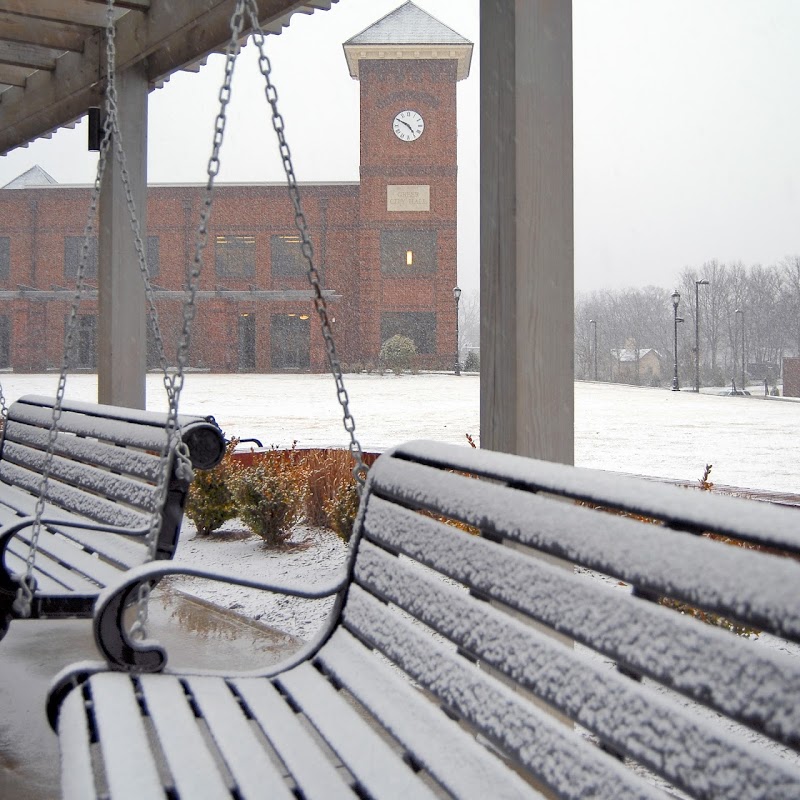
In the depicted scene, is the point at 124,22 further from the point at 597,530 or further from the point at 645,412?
the point at 645,412

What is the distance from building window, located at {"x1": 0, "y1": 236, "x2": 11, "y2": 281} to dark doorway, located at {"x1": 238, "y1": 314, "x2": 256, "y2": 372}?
11513 millimetres

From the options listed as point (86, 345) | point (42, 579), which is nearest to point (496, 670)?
point (42, 579)

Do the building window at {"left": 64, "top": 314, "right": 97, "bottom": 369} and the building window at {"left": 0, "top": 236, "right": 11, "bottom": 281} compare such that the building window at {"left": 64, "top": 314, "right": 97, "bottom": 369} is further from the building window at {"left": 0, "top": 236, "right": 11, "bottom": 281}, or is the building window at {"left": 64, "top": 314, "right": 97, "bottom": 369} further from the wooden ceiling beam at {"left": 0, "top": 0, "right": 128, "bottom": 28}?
the wooden ceiling beam at {"left": 0, "top": 0, "right": 128, "bottom": 28}

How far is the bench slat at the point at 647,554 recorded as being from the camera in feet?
3.09

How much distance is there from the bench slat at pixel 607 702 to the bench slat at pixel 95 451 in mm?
1680

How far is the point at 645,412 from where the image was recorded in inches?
770

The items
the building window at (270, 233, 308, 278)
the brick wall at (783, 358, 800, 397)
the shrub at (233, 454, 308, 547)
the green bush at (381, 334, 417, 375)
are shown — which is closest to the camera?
the shrub at (233, 454, 308, 547)

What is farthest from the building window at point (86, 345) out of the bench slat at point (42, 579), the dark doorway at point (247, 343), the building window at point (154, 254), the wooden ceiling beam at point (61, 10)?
the bench slat at point (42, 579)

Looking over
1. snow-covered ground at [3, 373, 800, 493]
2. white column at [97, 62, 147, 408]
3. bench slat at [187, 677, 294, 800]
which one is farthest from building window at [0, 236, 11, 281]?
bench slat at [187, 677, 294, 800]

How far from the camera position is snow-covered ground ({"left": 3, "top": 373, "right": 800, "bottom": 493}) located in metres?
10.5

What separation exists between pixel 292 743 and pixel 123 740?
0.34 m

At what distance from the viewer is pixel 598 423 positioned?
52.7 feet

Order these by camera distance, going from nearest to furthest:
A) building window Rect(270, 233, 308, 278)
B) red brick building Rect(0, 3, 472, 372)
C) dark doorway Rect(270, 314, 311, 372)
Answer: red brick building Rect(0, 3, 472, 372) → dark doorway Rect(270, 314, 311, 372) → building window Rect(270, 233, 308, 278)

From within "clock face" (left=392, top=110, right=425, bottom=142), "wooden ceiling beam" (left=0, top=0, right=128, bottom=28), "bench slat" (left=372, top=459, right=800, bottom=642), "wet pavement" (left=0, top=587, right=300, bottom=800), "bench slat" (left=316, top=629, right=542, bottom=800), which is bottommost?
"wet pavement" (left=0, top=587, right=300, bottom=800)
